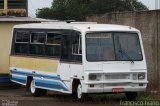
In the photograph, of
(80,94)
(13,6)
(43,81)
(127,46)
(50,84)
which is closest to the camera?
(80,94)

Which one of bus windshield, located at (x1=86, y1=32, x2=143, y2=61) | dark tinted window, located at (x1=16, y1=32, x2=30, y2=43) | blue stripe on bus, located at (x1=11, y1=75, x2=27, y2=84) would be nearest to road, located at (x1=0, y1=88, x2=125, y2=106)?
blue stripe on bus, located at (x1=11, y1=75, x2=27, y2=84)

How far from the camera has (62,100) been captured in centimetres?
2114

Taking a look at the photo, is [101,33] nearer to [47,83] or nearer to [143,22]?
[47,83]

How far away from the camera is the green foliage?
78.1m

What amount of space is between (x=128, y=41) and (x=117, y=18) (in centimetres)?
685

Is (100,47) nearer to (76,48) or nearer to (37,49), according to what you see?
(76,48)

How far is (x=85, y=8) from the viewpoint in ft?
262

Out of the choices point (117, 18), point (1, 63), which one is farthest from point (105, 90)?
point (1, 63)

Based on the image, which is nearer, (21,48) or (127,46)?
(127,46)

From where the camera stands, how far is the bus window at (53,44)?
21422 millimetres

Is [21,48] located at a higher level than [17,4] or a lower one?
lower

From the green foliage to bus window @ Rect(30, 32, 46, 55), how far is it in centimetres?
5221

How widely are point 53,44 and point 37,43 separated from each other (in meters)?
1.44

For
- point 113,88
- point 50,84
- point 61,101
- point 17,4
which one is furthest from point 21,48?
point 17,4
